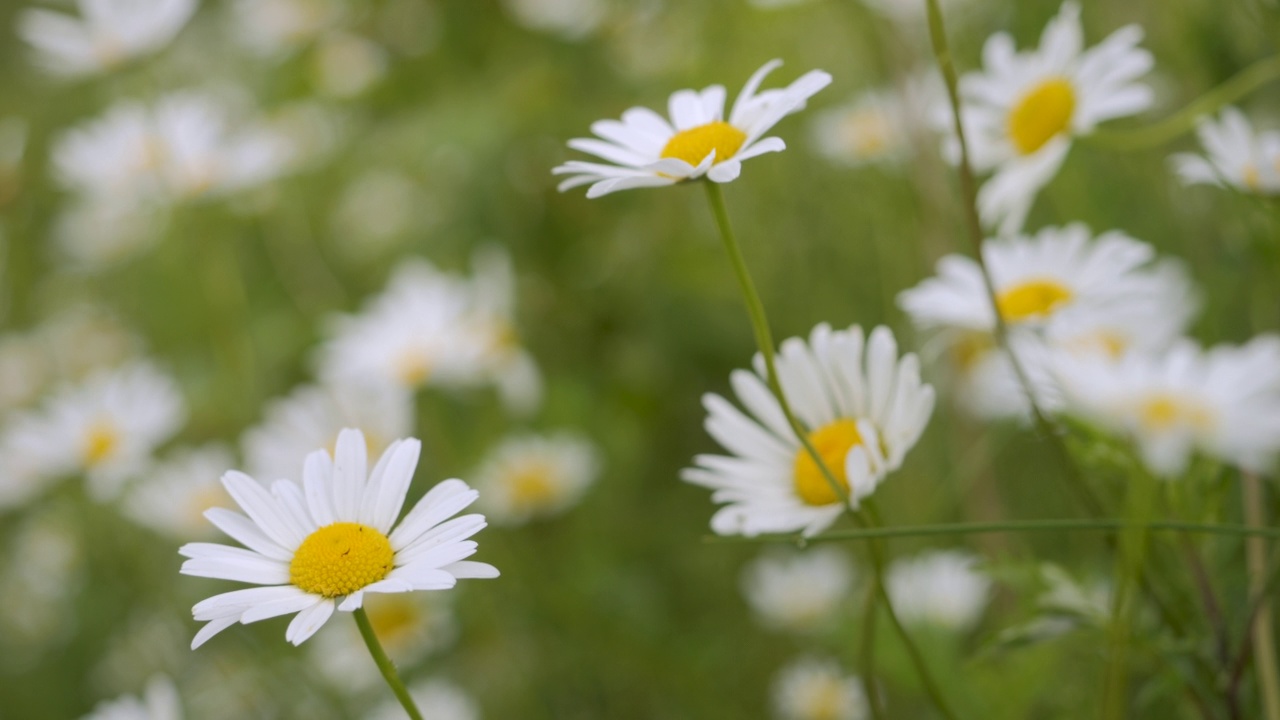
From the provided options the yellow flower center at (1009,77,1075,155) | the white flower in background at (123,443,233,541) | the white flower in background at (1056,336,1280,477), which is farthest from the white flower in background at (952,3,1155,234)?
the white flower in background at (123,443,233,541)

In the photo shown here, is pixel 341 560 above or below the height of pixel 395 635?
above

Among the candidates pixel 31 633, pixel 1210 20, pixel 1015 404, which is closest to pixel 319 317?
pixel 31 633

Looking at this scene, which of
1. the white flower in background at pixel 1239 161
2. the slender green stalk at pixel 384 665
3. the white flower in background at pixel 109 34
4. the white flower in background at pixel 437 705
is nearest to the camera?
the slender green stalk at pixel 384 665

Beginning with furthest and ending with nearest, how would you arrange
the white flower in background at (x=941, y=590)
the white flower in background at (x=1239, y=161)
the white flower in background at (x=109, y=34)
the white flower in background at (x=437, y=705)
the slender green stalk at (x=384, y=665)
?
1. the white flower in background at (x=109, y=34)
2. the white flower in background at (x=437, y=705)
3. the white flower in background at (x=941, y=590)
4. the white flower in background at (x=1239, y=161)
5. the slender green stalk at (x=384, y=665)

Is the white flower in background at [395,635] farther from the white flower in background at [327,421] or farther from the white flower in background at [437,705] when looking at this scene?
the white flower in background at [327,421]

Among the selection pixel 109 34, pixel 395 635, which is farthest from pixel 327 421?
pixel 109 34

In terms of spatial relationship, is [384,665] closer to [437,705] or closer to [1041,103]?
[1041,103]

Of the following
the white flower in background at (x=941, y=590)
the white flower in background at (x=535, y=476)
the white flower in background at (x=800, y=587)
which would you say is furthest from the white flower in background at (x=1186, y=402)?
the white flower in background at (x=535, y=476)
